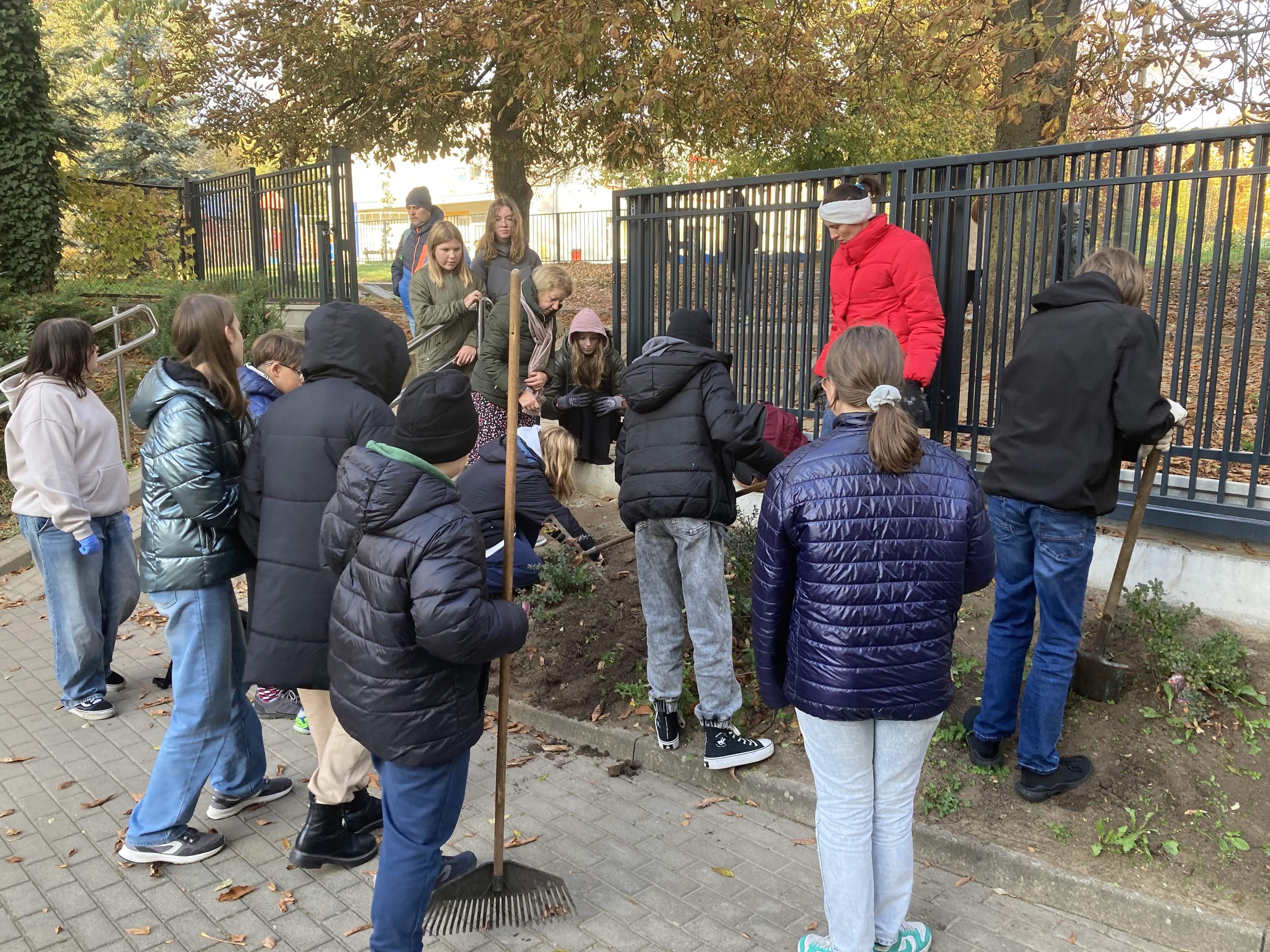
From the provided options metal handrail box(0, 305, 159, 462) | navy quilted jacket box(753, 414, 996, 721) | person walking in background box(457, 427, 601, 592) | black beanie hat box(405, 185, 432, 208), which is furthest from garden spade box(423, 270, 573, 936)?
metal handrail box(0, 305, 159, 462)

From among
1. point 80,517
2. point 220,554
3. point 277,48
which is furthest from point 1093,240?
point 277,48

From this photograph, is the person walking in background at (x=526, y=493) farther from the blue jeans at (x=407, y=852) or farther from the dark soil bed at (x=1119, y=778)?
the blue jeans at (x=407, y=852)

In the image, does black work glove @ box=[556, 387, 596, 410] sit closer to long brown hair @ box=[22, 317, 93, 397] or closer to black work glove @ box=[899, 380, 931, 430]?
black work glove @ box=[899, 380, 931, 430]

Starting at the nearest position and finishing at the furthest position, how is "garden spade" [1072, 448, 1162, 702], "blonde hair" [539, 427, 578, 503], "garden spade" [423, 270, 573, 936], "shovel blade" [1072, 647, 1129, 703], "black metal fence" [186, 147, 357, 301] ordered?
1. "garden spade" [423, 270, 573, 936]
2. "garden spade" [1072, 448, 1162, 702]
3. "shovel blade" [1072, 647, 1129, 703]
4. "blonde hair" [539, 427, 578, 503]
5. "black metal fence" [186, 147, 357, 301]

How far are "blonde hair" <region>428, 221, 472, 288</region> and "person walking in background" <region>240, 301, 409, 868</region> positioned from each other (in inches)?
157

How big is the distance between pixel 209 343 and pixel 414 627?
1.70 meters

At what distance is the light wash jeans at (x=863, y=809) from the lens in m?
2.95

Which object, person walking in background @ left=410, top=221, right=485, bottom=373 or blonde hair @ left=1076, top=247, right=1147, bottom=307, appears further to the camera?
person walking in background @ left=410, top=221, right=485, bottom=373

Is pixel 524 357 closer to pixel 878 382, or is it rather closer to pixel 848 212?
pixel 848 212

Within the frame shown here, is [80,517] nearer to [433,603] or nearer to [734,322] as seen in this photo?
[433,603]

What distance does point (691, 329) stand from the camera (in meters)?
4.32

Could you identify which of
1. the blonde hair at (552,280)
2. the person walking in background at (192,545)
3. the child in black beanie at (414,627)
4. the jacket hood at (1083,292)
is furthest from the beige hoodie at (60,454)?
the jacket hood at (1083,292)

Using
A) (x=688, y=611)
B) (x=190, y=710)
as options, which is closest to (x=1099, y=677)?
(x=688, y=611)

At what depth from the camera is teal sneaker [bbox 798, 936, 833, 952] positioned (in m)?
3.11
